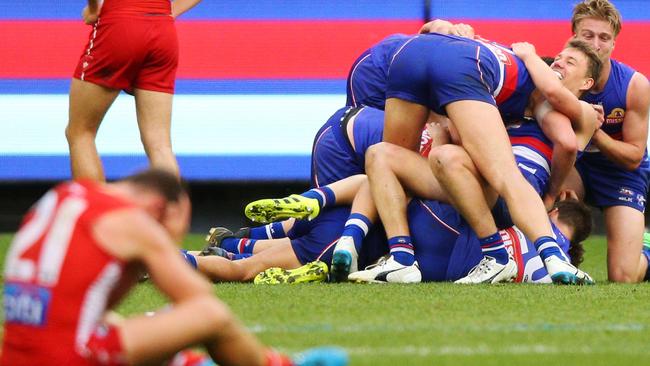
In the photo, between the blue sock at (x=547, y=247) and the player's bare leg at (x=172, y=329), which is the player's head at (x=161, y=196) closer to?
the player's bare leg at (x=172, y=329)

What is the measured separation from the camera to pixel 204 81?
8492 millimetres

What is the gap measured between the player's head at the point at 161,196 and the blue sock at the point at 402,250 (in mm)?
2801

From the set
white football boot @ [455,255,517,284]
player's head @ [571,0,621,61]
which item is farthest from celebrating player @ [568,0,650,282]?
white football boot @ [455,255,517,284]

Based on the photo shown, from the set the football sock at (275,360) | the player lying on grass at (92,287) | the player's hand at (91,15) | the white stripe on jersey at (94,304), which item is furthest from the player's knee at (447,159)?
the white stripe on jersey at (94,304)

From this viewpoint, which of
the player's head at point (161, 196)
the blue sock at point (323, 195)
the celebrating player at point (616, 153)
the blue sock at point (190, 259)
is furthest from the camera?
the celebrating player at point (616, 153)

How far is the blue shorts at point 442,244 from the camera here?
19.2 feet

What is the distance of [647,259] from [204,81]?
10.9ft

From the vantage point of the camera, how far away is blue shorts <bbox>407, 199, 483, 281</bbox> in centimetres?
584

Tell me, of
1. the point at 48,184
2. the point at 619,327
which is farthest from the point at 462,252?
the point at 48,184

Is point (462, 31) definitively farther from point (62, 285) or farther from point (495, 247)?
point (62, 285)

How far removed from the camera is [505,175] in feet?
17.9

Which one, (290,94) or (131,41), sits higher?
(131,41)

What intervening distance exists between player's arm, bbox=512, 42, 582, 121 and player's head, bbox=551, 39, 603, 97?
21cm

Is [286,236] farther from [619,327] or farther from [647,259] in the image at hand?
[619,327]
